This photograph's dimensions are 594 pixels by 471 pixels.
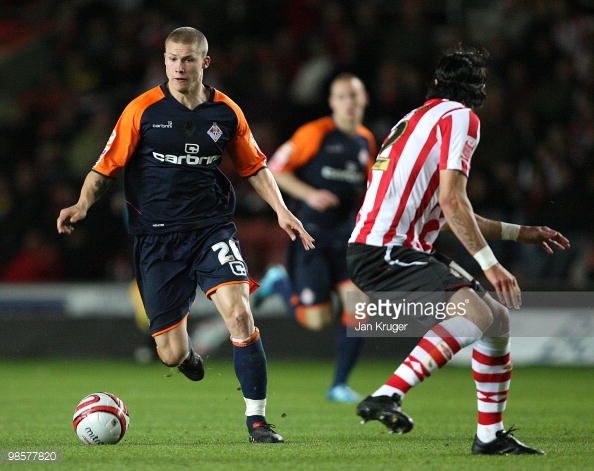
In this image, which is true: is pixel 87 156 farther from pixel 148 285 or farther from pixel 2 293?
pixel 148 285

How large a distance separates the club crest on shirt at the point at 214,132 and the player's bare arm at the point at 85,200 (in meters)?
0.64

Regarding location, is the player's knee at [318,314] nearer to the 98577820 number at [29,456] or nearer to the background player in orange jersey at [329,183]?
the background player in orange jersey at [329,183]

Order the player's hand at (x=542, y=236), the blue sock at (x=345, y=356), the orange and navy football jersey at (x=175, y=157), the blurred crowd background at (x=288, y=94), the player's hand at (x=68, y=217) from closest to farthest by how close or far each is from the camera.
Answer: the player's hand at (x=542, y=236) → the player's hand at (x=68, y=217) → the orange and navy football jersey at (x=175, y=157) → the blue sock at (x=345, y=356) → the blurred crowd background at (x=288, y=94)

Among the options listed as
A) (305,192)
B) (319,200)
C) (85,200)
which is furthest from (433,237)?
(305,192)

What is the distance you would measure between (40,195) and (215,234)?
26.3 ft

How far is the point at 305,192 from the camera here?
9695 mm

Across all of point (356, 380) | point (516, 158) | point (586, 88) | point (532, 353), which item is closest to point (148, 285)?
point (356, 380)

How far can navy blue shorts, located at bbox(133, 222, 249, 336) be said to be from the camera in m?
6.74

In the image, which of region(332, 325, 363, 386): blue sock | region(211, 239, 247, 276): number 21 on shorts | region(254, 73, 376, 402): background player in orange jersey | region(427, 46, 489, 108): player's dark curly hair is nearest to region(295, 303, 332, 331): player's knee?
region(254, 73, 376, 402): background player in orange jersey

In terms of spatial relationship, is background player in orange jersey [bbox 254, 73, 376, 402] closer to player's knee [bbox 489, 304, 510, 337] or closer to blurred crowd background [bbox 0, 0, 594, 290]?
blurred crowd background [bbox 0, 0, 594, 290]

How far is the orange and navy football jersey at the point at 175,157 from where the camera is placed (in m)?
6.84

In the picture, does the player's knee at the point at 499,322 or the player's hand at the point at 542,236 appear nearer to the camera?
the player's knee at the point at 499,322

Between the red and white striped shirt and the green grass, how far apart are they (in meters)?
1.12

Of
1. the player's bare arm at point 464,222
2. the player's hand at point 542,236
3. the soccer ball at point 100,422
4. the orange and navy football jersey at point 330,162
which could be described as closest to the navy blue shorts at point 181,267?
the soccer ball at point 100,422
